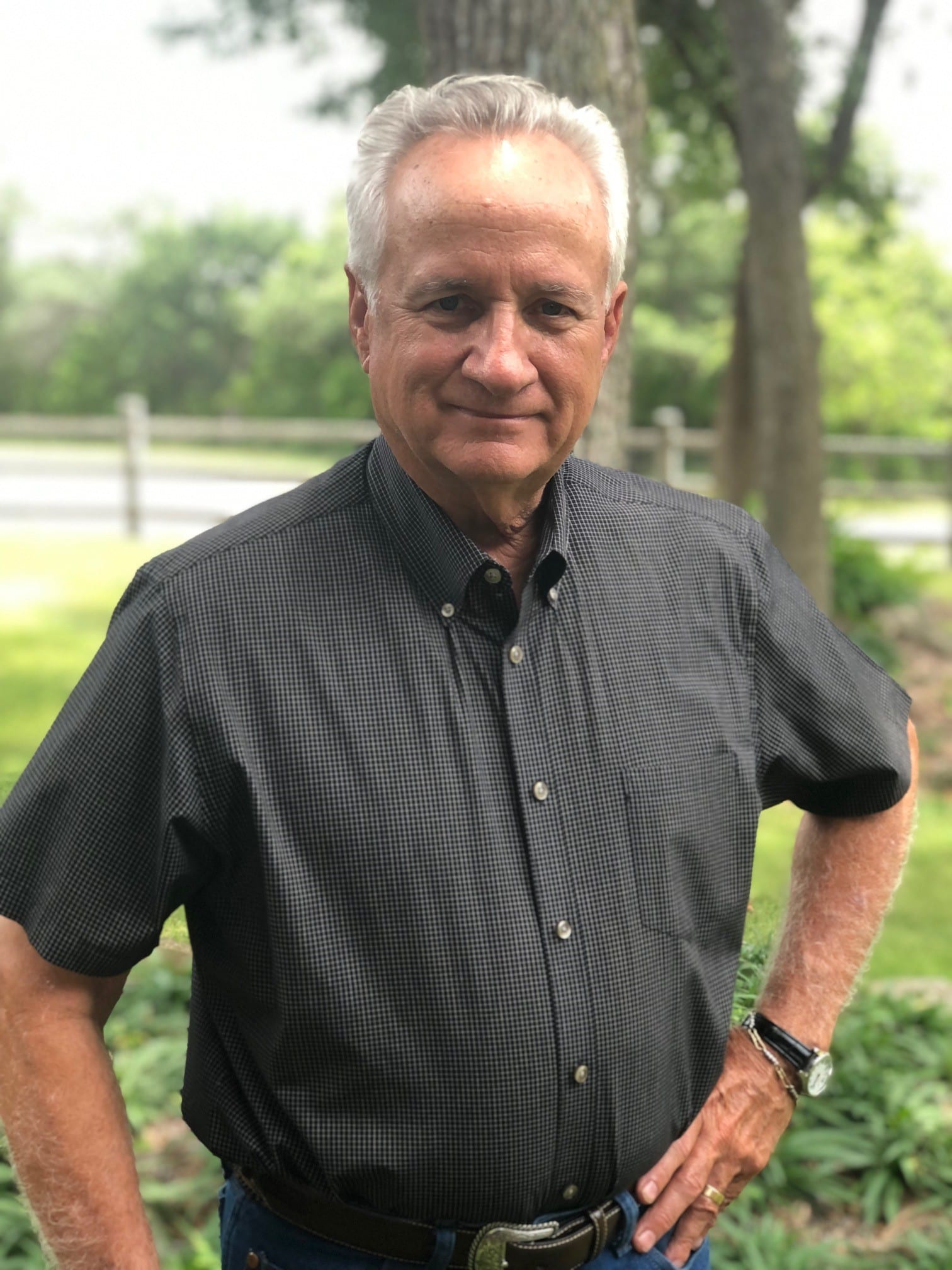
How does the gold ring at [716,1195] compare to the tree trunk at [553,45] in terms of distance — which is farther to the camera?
the tree trunk at [553,45]

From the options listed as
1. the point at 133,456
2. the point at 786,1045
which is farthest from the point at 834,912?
the point at 133,456

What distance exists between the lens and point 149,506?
14562mm

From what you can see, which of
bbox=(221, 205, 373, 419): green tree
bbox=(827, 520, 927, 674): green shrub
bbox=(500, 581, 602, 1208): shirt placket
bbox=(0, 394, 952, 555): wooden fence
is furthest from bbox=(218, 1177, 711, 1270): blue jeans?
bbox=(221, 205, 373, 419): green tree

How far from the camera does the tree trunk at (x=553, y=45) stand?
3514 mm

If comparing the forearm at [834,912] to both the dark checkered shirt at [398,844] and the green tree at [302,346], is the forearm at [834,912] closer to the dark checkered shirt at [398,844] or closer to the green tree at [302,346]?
the dark checkered shirt at [398,844]

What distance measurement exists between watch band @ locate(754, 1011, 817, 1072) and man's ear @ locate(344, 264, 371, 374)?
117 cm

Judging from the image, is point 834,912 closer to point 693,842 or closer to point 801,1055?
point 801,1055

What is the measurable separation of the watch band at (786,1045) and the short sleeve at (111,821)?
965 mm

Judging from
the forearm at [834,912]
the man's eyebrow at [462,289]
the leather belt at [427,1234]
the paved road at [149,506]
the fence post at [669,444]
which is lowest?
the paved road at [149,506]

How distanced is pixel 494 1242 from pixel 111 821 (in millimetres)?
735

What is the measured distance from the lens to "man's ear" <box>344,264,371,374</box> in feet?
5.96

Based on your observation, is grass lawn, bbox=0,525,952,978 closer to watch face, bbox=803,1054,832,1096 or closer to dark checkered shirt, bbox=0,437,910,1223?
watch face, bbox=803,1054,832,1096

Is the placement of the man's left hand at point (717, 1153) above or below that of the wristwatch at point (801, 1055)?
below

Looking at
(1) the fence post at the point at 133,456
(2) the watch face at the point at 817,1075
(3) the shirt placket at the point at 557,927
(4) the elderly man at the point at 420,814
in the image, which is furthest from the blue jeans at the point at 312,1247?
(1) the fence post at the point at 133,456
